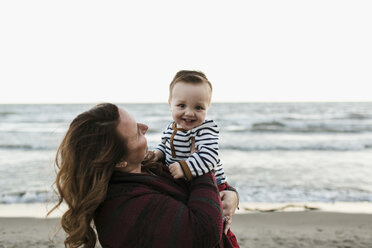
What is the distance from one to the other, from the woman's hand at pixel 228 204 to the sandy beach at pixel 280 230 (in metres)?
2.83

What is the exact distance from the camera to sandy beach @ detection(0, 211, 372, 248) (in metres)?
4.51

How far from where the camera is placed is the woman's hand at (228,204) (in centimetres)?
181

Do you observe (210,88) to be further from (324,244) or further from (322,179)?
(322,179)

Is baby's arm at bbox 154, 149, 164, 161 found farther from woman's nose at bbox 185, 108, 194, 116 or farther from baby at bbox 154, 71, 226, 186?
woman's nose at bbox 185, 108, 194, 116

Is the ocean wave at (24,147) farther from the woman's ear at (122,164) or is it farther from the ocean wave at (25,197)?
the woman's ear at (122,164)

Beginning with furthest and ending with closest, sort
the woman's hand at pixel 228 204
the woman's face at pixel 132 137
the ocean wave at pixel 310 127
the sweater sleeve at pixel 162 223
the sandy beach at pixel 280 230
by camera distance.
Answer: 1. the ocean wave at pixel 310 127
2. the sandy beach at pixel 280 230
3. the woman's hand at pixel 228 204
4. the woman's face at pixel 132 137
5. the sweater sleeve at pixel 162 223

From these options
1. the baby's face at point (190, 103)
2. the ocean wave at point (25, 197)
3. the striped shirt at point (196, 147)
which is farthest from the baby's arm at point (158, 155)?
the ocean wave at point (25, 197)

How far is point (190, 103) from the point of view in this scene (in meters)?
1.97

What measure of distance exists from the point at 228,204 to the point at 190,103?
642mm

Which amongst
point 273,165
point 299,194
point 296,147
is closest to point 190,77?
point 299,194

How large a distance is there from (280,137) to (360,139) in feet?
11.4

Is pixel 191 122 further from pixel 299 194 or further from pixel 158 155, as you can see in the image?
pixel 299 194

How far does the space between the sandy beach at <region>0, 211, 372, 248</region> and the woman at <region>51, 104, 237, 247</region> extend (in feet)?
10.8

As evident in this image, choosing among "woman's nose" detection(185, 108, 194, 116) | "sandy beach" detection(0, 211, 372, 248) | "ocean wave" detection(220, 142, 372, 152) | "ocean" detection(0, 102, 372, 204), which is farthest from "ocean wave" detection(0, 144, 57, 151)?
"woman's nose" detection(185, 108, 194, 116)
